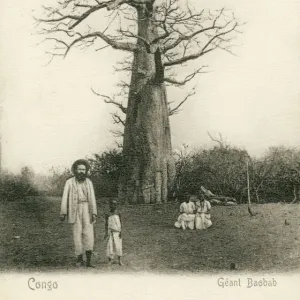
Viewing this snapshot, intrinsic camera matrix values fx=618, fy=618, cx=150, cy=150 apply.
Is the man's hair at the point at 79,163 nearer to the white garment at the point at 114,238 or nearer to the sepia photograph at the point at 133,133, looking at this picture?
the sepia photograph at the point at 133,133

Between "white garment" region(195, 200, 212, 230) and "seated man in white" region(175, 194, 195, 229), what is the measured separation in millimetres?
50

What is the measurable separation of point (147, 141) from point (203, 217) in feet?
3.49

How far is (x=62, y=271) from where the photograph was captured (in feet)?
18.2

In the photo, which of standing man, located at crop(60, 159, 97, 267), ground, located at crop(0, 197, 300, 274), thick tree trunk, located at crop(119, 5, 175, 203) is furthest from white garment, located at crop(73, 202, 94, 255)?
thick tree trunk, located at crop(119, 5, 175, 203)

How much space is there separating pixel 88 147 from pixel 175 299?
1677 millimetres

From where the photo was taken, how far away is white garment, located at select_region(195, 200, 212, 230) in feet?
20.1

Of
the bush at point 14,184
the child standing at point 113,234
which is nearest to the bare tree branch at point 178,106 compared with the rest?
the child standing at point 113,234

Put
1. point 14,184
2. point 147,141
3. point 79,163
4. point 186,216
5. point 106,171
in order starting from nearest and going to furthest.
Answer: point 79,163 → point 14,184 → point 186,216 → point 106,171 → point 147,141

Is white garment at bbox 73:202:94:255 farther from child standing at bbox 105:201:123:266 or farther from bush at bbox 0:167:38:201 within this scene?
bush at bbox 0:167:38:201

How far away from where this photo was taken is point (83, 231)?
5641mm

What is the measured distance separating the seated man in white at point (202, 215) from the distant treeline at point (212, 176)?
21 cm

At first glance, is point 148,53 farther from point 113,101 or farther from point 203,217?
point 203,217

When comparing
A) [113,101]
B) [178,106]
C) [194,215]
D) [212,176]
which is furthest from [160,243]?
[113,101]

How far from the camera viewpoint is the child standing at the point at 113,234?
558 cm
